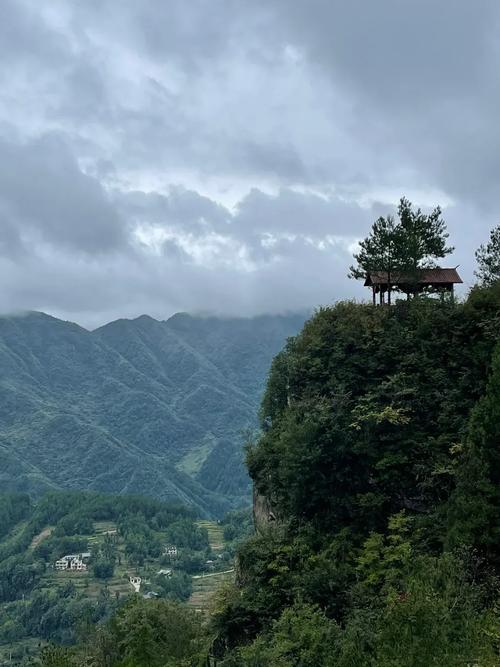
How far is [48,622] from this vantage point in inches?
7018

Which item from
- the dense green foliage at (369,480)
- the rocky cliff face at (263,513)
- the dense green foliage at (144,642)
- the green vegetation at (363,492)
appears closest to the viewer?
the green vegetation at (363,492)

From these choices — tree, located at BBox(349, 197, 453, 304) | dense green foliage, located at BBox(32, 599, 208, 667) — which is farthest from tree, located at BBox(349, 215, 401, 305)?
dense green foliage, located at BBox(32, 599, 208, 667)

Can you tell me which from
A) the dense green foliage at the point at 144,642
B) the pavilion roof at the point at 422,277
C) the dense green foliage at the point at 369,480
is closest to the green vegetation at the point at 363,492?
the dense green foliage at the point at 369,480

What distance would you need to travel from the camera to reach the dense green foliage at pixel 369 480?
33156 mm

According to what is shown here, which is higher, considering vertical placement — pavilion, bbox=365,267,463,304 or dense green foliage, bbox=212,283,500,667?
pavilion, bbox=365,267,463,304

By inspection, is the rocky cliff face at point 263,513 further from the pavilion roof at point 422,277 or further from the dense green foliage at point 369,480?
the pavilion roof at point 422,277

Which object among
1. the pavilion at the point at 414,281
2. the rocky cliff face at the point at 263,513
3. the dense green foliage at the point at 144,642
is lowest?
the dense green foliage at the point at 144,642

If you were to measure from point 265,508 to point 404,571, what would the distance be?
19.5 m

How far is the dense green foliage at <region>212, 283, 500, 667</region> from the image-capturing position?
33156 mm

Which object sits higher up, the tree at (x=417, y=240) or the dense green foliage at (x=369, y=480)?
the tree at (x=417, y=240)

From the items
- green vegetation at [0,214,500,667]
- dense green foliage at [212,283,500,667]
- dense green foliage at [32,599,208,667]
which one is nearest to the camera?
green vegetation at [0,214,500,667]

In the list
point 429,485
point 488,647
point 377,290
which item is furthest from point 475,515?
point 377,290

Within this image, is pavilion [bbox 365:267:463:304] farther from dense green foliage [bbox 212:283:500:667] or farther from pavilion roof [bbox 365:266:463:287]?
dense green foliage [bbox 212:283:500:667]

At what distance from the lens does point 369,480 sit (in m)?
42.7
